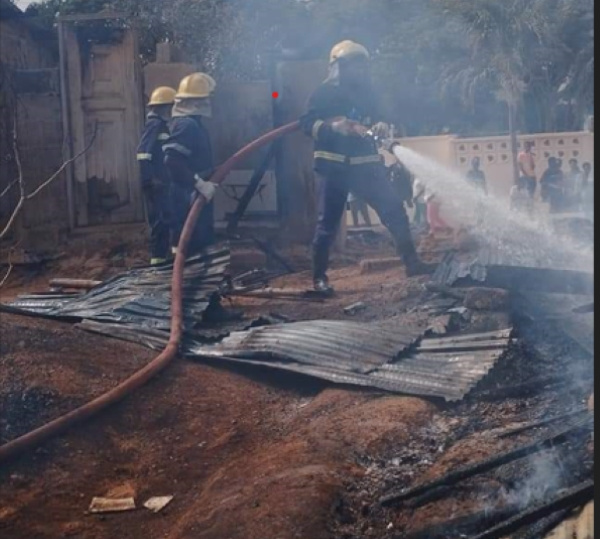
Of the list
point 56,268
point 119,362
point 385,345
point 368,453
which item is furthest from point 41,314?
point 56,268

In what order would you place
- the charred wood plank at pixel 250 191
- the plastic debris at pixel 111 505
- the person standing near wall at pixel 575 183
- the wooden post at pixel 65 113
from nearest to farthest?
the plastic debris at pixel 111 505 < the charred wood plank at pixel 250 191 < the wooden post at pixel 65 113 < the person standing near wall at pixel 575 183

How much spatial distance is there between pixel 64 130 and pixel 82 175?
51cm

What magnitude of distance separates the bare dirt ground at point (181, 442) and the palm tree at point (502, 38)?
21.2ft

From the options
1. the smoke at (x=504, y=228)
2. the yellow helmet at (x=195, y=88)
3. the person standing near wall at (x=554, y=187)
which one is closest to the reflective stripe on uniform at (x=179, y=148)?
the yellow helmet at (x=195, y=88)

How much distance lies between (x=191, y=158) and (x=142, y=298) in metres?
1.51

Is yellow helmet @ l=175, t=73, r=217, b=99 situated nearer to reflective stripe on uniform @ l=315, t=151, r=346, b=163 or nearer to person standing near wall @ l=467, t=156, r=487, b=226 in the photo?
reflective stripe on uniform @ l=315, t=151, r=346, b=163

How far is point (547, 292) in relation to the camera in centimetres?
559

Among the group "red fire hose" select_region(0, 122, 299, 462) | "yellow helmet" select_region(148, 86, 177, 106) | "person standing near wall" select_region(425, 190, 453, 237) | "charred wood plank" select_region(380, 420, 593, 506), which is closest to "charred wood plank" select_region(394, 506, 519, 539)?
"charred wood plank" select_region(380, 420, 593, 506)

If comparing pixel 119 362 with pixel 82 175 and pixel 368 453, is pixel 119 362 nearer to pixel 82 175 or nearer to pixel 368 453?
pixel 368 453

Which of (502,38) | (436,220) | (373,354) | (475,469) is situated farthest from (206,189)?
(436,220)

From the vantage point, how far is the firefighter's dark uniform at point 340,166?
7281 mm

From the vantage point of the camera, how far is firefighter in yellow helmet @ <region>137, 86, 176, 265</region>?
26.2 feet

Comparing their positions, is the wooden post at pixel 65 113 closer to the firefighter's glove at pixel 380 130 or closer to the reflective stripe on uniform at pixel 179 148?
the reflective stripe on uniform at pixel 179 148

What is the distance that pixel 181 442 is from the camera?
4.32m
